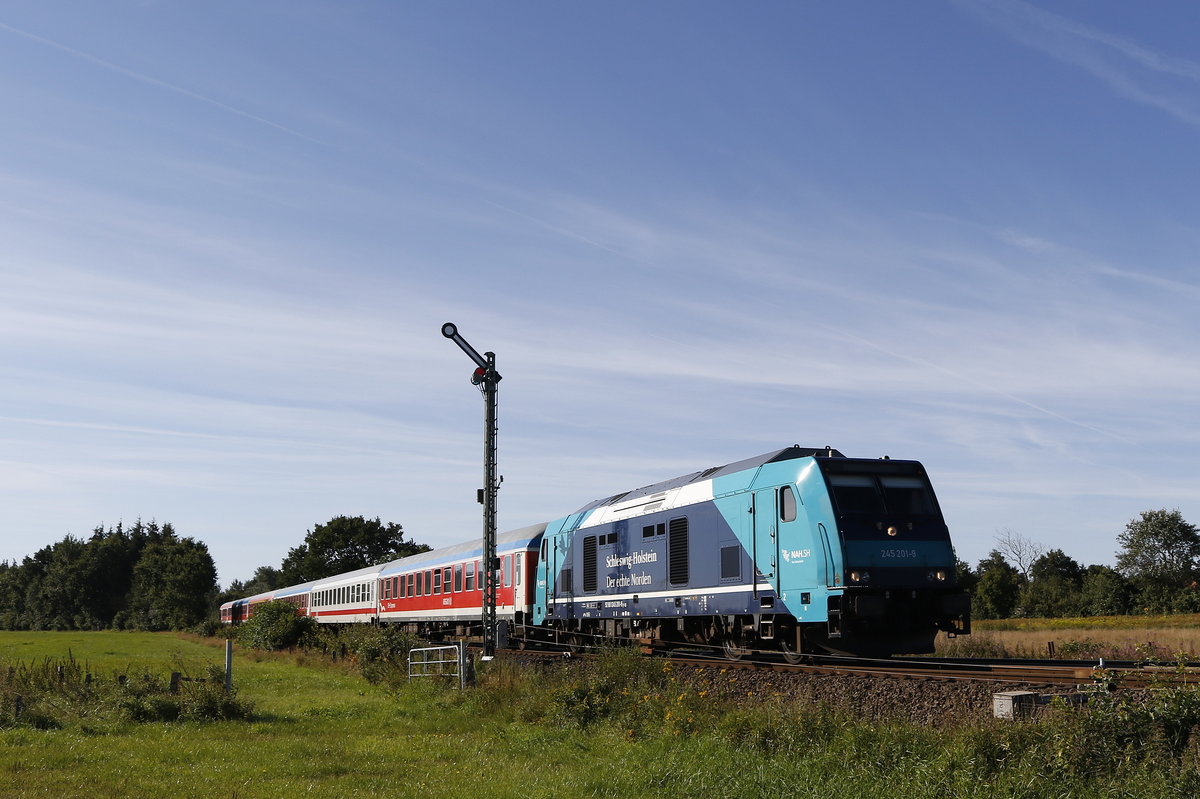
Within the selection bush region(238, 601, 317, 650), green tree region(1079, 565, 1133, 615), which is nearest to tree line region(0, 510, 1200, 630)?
green tree region(1079, 565, 1133, 615)

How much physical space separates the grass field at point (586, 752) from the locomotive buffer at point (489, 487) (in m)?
2.69

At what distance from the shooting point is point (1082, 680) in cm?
1301

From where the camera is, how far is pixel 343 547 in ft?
377

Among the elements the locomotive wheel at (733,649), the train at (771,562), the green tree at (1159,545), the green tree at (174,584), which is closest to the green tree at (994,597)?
the green tree at (1159,545)

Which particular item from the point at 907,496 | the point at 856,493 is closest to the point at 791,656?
the point at 856,493

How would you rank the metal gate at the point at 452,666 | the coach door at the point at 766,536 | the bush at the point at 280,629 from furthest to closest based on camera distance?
the bush at the point at 280,629 → the metal gate at the point at 452,666 → the coach door at the point at 766,536

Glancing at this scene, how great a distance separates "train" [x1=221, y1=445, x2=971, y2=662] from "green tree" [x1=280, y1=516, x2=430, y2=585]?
88427 millimetres

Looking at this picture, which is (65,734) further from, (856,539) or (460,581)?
(460,581)

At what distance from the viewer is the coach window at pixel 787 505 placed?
18656mm

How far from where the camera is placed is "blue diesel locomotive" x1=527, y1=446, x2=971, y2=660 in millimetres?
17688

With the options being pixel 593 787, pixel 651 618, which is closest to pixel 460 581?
pixel 651 618

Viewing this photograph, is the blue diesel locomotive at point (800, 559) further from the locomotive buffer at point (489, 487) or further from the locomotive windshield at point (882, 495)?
the locomotive buffer at point (489, 487)

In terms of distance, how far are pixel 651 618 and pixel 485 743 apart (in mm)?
8866

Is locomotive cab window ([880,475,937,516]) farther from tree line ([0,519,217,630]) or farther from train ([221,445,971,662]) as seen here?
tree line ([0,519,217,630])
